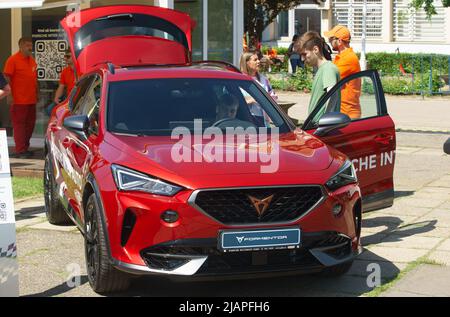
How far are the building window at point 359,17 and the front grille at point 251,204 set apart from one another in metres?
42.4

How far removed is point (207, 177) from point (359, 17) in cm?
4352

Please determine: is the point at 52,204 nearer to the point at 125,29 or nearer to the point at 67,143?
the point at 67,143

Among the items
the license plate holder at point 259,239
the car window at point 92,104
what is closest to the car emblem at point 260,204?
the license plate holder at point 259,239

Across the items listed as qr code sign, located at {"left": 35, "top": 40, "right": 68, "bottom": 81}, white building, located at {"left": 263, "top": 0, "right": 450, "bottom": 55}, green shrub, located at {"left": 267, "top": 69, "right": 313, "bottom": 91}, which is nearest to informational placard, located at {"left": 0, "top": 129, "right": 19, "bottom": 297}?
qr code sign, located at {"left": 35, "top": 40, "right": 68, "bottom": 81}

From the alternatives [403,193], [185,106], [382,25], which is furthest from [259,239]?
[382,25]

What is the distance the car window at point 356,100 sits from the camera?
29.3 ft

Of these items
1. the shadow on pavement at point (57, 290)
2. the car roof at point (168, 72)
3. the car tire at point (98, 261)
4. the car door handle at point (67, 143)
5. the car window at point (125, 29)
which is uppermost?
the car window at point (125, 29)

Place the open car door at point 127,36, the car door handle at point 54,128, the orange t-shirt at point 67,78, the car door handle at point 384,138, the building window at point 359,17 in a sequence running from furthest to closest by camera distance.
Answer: the building window at point 359,17 → the orange t-shirt at point 67,78 → the open car door at point 127,36 → the car door handle at point 54,128 → the car door handle at point 384,138

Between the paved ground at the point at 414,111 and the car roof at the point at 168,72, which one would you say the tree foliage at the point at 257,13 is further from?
the car roof at the point at 168,72

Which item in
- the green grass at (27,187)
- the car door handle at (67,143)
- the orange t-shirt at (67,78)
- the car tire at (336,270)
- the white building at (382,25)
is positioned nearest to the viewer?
the car tire at (336,270)

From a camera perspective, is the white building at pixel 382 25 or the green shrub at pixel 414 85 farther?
the white building at pixel 382 25

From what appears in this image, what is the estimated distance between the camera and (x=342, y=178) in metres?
6.91
